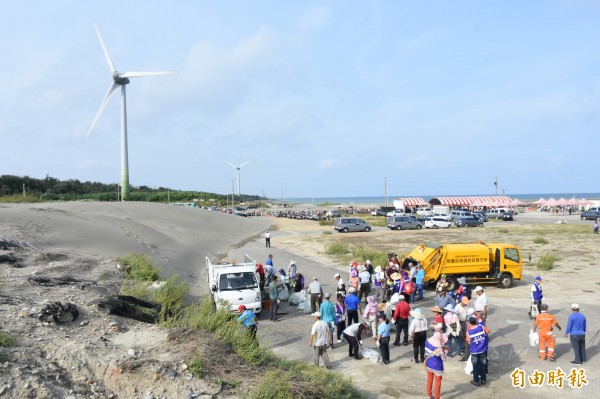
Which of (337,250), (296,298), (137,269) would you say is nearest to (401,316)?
(296,298)

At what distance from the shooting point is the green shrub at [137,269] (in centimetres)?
1797

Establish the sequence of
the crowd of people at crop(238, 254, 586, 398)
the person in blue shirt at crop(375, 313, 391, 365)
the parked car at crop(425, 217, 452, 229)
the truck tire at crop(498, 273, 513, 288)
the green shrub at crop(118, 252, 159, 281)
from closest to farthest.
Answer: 1. the crowd of people at crop(238, 254, 586, 398)
2. the person in blue shirt at crop(375, 313, 391, 365)
3. the green shrub at crop(118, 252, 159, 281)
4. the truck tire at crop(498, 273, 513, 288)
5. the parked car at crop(425, 217, 452, 229)

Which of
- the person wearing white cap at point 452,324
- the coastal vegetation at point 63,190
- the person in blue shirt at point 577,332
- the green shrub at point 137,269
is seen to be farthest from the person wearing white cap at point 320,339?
the coastal vegetation at point 63,190

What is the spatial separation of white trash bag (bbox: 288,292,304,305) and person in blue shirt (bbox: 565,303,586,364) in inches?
343

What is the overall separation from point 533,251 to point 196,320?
1050 inches

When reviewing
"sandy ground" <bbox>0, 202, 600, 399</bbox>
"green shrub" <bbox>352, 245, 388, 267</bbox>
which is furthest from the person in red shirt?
"green shrub" <bbox>352, 245, 388, 267</bbox>

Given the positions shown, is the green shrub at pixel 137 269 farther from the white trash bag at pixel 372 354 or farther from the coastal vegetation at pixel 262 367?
the white trash bag at pixel 372 354

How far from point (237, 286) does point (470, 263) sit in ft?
32.4

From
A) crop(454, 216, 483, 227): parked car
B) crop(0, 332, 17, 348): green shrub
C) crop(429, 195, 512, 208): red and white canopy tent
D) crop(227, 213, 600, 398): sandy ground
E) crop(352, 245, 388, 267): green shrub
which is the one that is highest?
crop(429, 195, 512, 208): red and white canopy tent

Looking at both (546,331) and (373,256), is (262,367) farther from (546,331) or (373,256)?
(373,256)

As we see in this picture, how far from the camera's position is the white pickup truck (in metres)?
14.8

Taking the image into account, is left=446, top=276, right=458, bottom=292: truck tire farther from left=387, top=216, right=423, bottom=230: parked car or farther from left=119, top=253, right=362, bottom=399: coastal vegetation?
left=387, top=216, right=423, bottom=230: parked car

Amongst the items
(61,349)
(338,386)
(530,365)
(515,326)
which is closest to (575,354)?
(530,365)

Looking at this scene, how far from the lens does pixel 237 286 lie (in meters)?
15.3
